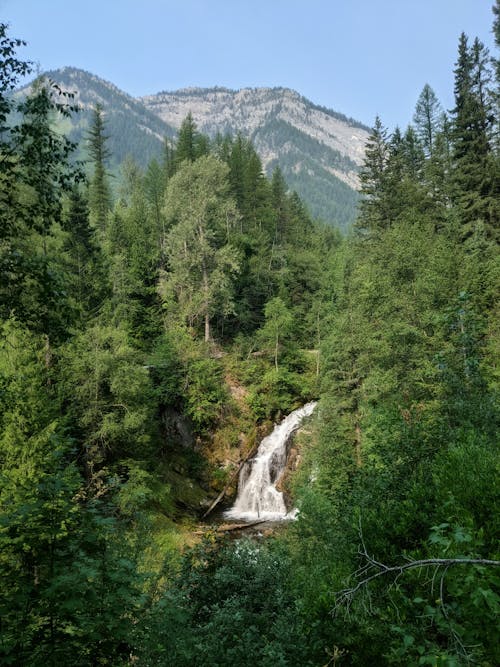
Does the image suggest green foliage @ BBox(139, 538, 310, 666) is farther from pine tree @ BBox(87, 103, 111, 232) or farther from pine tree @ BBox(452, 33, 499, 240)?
pine tree @ BBox(87, 103, 111, 232)

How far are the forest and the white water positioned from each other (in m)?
1.14

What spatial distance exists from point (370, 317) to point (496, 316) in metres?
6.57

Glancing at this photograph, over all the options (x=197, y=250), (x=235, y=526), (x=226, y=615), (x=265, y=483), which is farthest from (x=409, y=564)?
(x=197, y=250)

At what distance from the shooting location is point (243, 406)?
32781 millimetres

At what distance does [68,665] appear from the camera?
399cm

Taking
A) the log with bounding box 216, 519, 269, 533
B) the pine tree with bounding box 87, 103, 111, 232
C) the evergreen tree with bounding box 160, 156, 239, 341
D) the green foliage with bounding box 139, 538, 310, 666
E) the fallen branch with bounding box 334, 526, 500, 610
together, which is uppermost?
the pine tree with bounding box 87, 103, 111, 232

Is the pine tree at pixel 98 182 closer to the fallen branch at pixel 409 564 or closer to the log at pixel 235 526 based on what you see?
the log at pixel 235 526

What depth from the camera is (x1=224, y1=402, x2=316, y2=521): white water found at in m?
26.1

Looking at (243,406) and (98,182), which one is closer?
(243,406)

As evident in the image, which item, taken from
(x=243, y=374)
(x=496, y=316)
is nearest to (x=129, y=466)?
(x=243, y=374)

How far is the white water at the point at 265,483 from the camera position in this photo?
26083mm

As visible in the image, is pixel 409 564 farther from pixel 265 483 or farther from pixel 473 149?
pixel 473 149

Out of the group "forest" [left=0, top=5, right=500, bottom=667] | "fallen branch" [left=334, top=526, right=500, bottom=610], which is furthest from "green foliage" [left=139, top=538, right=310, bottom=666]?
"fallen branch" [left=334, top=526, right=500, bottom=610]

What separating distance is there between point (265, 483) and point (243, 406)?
6.69 meters
